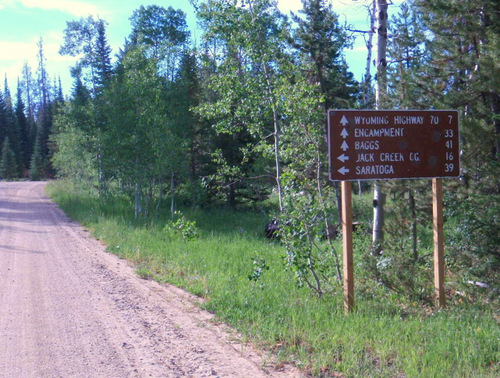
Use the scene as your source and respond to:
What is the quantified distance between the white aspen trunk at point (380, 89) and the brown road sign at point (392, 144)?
2554 millimetres

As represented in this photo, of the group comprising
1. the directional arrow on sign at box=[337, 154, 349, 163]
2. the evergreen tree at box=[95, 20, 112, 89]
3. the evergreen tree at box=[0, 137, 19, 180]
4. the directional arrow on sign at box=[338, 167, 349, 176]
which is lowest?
the directional arrow on sign at box=[338, 167, 349, 176]

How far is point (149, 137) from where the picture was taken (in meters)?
18.4

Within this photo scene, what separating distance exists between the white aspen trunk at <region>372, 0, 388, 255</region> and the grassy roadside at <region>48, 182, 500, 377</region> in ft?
7.27

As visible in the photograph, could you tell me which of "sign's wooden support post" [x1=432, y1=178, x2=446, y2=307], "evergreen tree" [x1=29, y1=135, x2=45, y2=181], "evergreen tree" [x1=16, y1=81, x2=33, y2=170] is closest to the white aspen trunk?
"sign's wooden support post" [x1=432, y1=178, x2=446, y2=307]

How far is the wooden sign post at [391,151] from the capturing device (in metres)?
7.00

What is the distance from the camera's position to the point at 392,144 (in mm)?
7297

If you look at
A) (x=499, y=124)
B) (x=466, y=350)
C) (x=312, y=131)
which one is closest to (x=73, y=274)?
(x=312, y=131)

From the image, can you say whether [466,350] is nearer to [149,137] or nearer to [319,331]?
[319,331]

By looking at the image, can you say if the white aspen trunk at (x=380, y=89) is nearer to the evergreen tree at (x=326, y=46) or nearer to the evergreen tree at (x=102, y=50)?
the evergreen tree at (x=326, y=46)

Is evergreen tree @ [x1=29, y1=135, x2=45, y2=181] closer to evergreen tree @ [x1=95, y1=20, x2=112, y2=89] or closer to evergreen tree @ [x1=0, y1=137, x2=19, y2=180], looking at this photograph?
evergreen tree @ [x1=0, y1=137, x2=19, y2=180]

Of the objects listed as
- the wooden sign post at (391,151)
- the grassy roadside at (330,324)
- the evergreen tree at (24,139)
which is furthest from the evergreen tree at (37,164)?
the wooden sign post at (391,151)

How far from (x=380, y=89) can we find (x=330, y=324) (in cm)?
566

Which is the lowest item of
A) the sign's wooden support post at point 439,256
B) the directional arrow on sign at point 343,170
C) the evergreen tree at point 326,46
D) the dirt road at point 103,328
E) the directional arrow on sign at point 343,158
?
the dirt road at point 103,328

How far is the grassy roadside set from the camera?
514 centimetres
